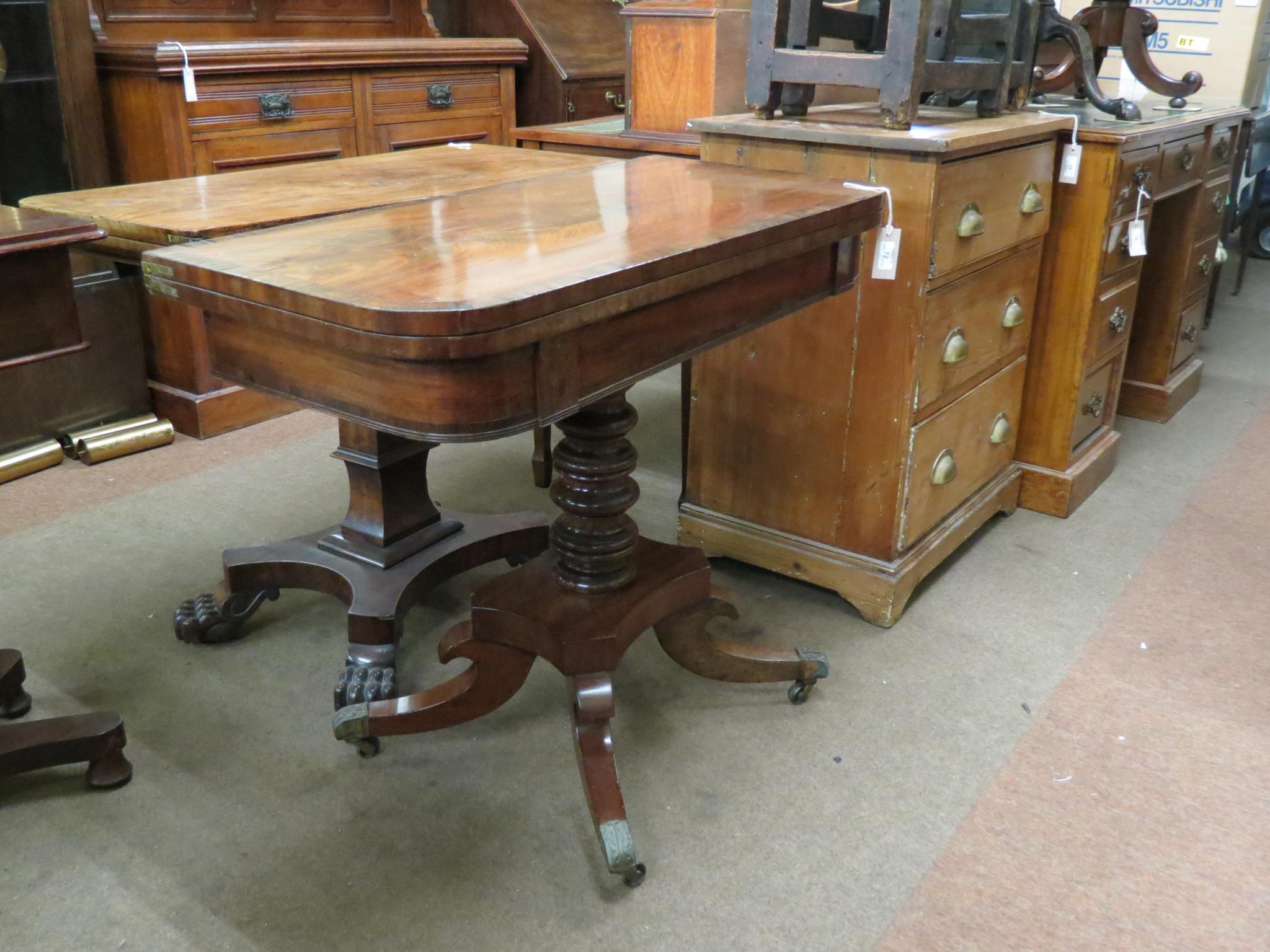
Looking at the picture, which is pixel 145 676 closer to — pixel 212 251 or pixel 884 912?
pixel 212 251

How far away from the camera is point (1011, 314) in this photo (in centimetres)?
231

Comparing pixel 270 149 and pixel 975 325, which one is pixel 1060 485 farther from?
pixel 270 149

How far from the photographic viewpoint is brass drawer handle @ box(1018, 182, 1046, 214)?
220 cm

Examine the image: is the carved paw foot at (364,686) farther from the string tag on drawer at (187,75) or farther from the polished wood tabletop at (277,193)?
the string tag on drawer at (187,75)

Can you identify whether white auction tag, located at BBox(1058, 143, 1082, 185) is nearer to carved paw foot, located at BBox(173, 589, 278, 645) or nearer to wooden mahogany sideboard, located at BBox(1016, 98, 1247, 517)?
wooden mahogany sideboard, located at BBox(1016, 98, 1247, 517)

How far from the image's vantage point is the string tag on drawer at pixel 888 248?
1880 millimetres

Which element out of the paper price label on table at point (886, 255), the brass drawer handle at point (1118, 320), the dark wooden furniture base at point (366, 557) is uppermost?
the paper price label on table at point (886, 255)

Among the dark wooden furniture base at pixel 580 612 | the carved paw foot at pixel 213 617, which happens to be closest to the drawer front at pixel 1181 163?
the dark wooden furniture base at pixel 580 612

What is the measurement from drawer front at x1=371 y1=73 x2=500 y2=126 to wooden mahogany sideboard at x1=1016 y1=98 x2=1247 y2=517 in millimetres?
1973

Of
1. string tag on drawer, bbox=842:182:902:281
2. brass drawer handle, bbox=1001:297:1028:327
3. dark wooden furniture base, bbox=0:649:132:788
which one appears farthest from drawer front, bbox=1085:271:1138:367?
dark wooden furniture base, bbox=0:649:132:788

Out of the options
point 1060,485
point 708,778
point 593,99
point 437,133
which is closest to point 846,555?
point 708,778

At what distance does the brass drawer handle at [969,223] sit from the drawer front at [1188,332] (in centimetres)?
152

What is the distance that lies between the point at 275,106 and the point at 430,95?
24.6 inches

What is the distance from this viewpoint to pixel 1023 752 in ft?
5.76
